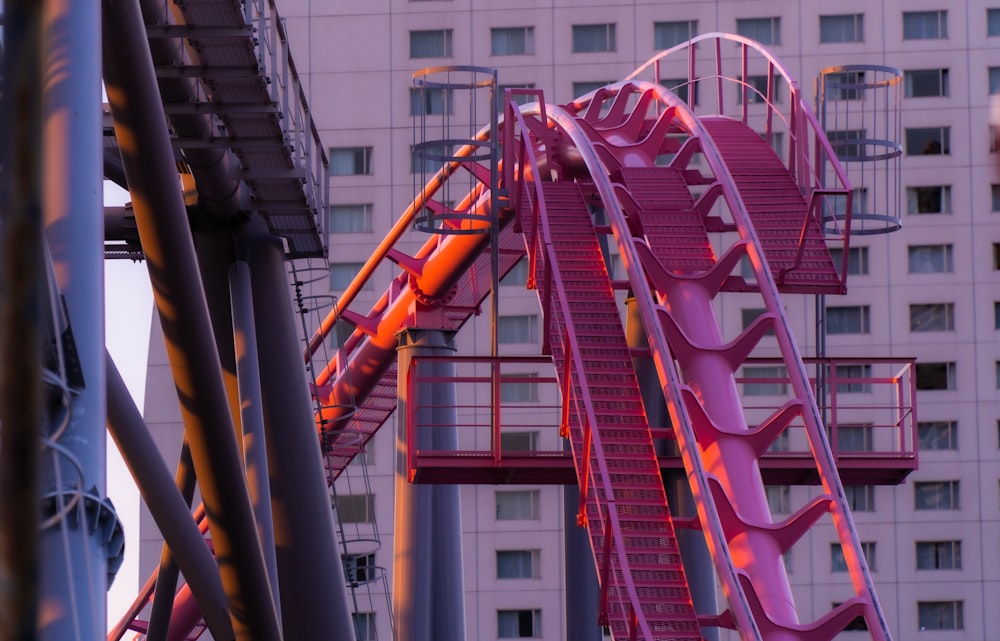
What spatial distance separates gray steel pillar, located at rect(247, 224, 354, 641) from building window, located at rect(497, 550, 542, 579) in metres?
37.2

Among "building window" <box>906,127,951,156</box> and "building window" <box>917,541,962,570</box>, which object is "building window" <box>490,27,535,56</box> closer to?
"building window" <box>906,127,951,156</box>

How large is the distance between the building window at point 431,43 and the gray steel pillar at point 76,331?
167 ft

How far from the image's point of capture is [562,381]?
1880cm

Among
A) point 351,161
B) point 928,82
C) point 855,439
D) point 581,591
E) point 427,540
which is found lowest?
point 581,591

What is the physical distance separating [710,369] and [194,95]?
6.99 meters

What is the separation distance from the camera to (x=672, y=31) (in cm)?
5778

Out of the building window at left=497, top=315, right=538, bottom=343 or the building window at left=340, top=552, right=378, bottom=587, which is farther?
the building window at left=497, top=315, right=538, bottom=343

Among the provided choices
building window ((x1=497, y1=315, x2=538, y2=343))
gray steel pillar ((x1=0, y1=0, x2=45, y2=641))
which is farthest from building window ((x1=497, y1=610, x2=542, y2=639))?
gray steel pillar ((x1=0, y1=0, x2=45, y2=641))

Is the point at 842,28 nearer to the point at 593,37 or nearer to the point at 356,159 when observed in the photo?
the point at 593,37

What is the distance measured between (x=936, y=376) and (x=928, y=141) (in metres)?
8.58

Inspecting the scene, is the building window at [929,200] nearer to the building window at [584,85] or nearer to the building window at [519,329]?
the building window at [584,85]

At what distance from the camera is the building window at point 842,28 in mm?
57562

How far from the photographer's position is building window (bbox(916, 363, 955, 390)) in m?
55.4

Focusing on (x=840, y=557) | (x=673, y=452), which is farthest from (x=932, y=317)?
(x=673, y=452)
